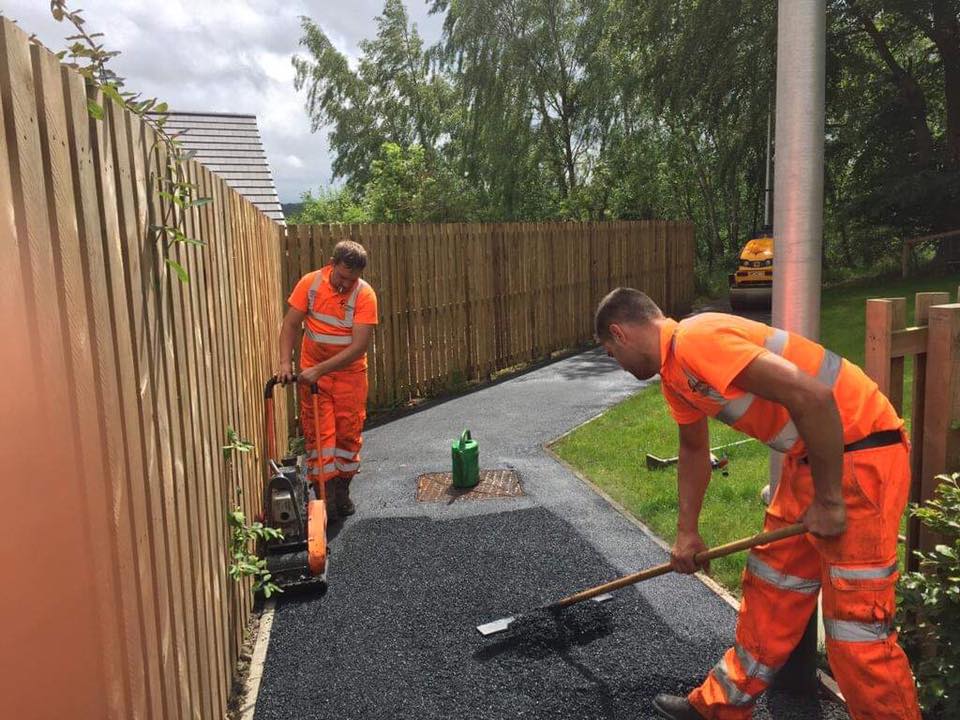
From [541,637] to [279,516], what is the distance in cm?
172

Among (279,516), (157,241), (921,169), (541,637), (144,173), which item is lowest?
(541,637)

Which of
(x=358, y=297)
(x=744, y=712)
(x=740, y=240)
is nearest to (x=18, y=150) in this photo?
(x=744, y=712)

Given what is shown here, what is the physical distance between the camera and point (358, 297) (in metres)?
5.47

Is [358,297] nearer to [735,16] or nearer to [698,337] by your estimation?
[698,337]

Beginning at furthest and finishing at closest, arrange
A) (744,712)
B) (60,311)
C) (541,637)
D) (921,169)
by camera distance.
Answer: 1. (921,169)
2. (541,637)
3. (744,712)
4. (60,311)

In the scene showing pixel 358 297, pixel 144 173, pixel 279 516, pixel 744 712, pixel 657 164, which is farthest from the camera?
pixel 657 164

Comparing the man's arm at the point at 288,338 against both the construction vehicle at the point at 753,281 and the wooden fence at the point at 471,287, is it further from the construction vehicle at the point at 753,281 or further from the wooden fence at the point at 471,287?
the construction vehicle at the point at 753,281

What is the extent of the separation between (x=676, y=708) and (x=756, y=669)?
1.41 ft

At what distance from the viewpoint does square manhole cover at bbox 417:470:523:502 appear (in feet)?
19.5

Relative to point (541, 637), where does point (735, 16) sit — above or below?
above

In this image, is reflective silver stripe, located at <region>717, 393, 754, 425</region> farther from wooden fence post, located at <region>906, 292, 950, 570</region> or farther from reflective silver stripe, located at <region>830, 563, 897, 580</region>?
wooden fence post, located at <region>906, 292, 950, 570</region>

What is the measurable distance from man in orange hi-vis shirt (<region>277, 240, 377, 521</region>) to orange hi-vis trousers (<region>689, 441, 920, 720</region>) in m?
3.38

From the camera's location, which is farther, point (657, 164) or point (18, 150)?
point (657, 164)

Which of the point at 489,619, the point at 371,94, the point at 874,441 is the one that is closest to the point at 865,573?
the point at 874,441
